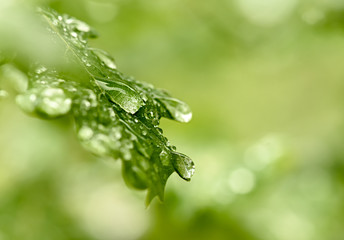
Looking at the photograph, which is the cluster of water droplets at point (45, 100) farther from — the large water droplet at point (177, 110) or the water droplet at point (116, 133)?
the large water droplet at point (177, 110)

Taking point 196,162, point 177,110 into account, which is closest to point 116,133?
point 177,110

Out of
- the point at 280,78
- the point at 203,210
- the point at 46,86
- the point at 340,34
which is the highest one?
the point at 280,78

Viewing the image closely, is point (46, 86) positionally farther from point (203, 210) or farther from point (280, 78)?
point (280, 78)

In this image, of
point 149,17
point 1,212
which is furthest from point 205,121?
point 1,212

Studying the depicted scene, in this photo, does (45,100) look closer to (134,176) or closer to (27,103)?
(27,103)

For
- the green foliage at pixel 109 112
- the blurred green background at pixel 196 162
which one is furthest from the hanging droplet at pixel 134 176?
the blurred green background at pixel 196 162

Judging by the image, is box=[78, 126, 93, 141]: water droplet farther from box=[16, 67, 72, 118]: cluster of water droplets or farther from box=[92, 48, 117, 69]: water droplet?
box=[92, 48, 117, 69]: water droplet
